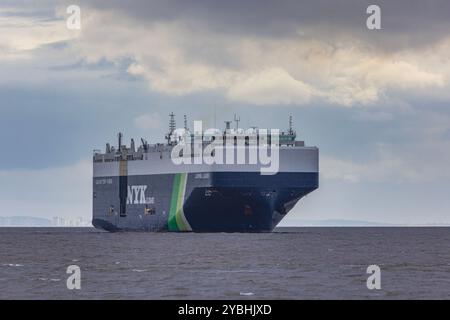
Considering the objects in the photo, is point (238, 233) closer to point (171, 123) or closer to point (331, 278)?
point (171, 123)

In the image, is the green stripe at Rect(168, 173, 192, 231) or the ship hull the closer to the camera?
the ship hull

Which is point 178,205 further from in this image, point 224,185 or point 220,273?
point 220,273

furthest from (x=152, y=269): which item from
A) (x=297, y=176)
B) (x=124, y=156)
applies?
(x=124, y=156)

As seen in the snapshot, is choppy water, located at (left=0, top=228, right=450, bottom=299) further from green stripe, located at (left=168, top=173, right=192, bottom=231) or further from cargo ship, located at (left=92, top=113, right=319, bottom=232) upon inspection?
green stripe, located at (left=168, top=173, right=192, bottom=231)

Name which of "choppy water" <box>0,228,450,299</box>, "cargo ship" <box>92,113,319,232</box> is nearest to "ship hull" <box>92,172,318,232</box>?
"cargo ship" <box>92,113,319,232</box>

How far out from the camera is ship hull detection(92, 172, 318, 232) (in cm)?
12388

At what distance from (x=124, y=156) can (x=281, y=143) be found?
1177 inches

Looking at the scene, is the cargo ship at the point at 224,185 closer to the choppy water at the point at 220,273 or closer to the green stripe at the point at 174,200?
the green stripe at the point at 174,200

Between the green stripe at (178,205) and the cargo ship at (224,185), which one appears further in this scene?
the green stripe at (178,205)

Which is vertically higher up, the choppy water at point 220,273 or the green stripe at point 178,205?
the green stripe at point 178,205

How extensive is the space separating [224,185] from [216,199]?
2251mm

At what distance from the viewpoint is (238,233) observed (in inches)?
5492

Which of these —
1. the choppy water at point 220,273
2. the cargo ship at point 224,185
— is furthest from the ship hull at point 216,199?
the choppy water at point 220,273

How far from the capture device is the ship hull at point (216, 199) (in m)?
124
